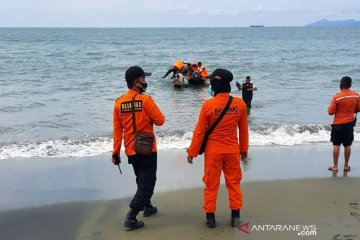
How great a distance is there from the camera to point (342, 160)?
7.45 meters

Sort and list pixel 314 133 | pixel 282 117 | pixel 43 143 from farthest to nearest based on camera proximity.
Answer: pixel 282 117
pixel 314 133
pixel 43 143

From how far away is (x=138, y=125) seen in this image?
4.60 m

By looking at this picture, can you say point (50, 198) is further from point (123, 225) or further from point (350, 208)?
point (350, 208)

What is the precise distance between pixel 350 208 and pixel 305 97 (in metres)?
11.9

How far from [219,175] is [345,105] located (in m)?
2.92

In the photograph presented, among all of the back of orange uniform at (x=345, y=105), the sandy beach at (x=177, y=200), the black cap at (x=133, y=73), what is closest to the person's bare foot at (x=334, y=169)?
the sandy beach at (x=177, y=200)

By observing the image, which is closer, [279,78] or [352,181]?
[352,181]

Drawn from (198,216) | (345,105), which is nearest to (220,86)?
(198,216)

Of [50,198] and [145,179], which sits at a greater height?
[145,179]

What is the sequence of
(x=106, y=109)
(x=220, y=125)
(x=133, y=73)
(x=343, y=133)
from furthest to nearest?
1. (x=106, y=109)
2. (x=343, y=133)
3. (x=133, y=73)
4. (x=220, y=125)

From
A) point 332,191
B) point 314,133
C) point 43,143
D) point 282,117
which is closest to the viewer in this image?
point 332,191

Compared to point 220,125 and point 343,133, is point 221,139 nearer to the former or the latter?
point 220,125

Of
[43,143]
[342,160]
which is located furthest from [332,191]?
[43,143]

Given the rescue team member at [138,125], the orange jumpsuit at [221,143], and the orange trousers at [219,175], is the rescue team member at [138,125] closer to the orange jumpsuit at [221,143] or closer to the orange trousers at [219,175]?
the orange jumpsuit at [221,143]
